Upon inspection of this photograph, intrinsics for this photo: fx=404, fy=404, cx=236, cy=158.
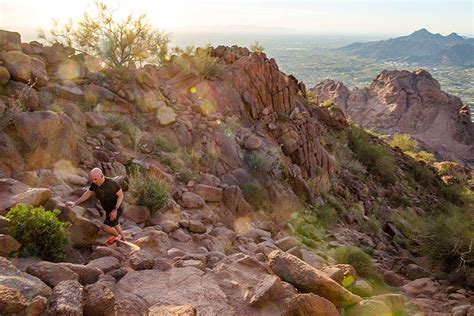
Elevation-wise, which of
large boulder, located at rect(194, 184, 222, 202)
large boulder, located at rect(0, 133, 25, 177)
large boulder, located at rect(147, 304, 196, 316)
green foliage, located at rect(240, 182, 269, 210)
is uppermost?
large boulder, located at rect(0, 133, 25, 177)

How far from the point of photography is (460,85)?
162250mm

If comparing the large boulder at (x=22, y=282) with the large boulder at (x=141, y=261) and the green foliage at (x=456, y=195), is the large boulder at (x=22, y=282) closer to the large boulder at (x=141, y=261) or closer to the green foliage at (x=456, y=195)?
the large boulder at (x=141, y=261)

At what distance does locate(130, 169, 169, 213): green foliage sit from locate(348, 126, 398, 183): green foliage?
15947 millimetres

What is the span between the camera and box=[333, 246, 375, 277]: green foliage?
1002 cm

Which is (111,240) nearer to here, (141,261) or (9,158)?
(141,261)

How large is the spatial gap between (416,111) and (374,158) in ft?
147

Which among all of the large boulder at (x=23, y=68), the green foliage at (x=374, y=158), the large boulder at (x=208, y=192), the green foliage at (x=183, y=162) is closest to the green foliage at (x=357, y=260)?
the large boulder at (x=208, y=192)

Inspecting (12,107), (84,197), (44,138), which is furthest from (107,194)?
(12,107)

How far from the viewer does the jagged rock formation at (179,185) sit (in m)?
5.42

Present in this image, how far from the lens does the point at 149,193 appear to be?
30.5 ft

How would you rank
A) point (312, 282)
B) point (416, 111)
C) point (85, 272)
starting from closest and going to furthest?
point (85, 272) → point (312, 282) → point (416, 111)

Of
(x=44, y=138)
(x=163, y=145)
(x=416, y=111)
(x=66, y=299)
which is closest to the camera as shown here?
(x=66, y=299)

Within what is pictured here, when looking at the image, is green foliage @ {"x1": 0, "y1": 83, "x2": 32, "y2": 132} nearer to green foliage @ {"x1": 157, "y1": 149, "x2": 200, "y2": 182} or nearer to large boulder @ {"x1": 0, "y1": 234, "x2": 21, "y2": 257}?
green foliage @ {"x1": 157, "y1": 149, "x2": 200, "y2": 182}

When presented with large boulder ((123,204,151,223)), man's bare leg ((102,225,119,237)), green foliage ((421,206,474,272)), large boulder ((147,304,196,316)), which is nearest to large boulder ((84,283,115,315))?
large boulder ((147,304,196,316))
